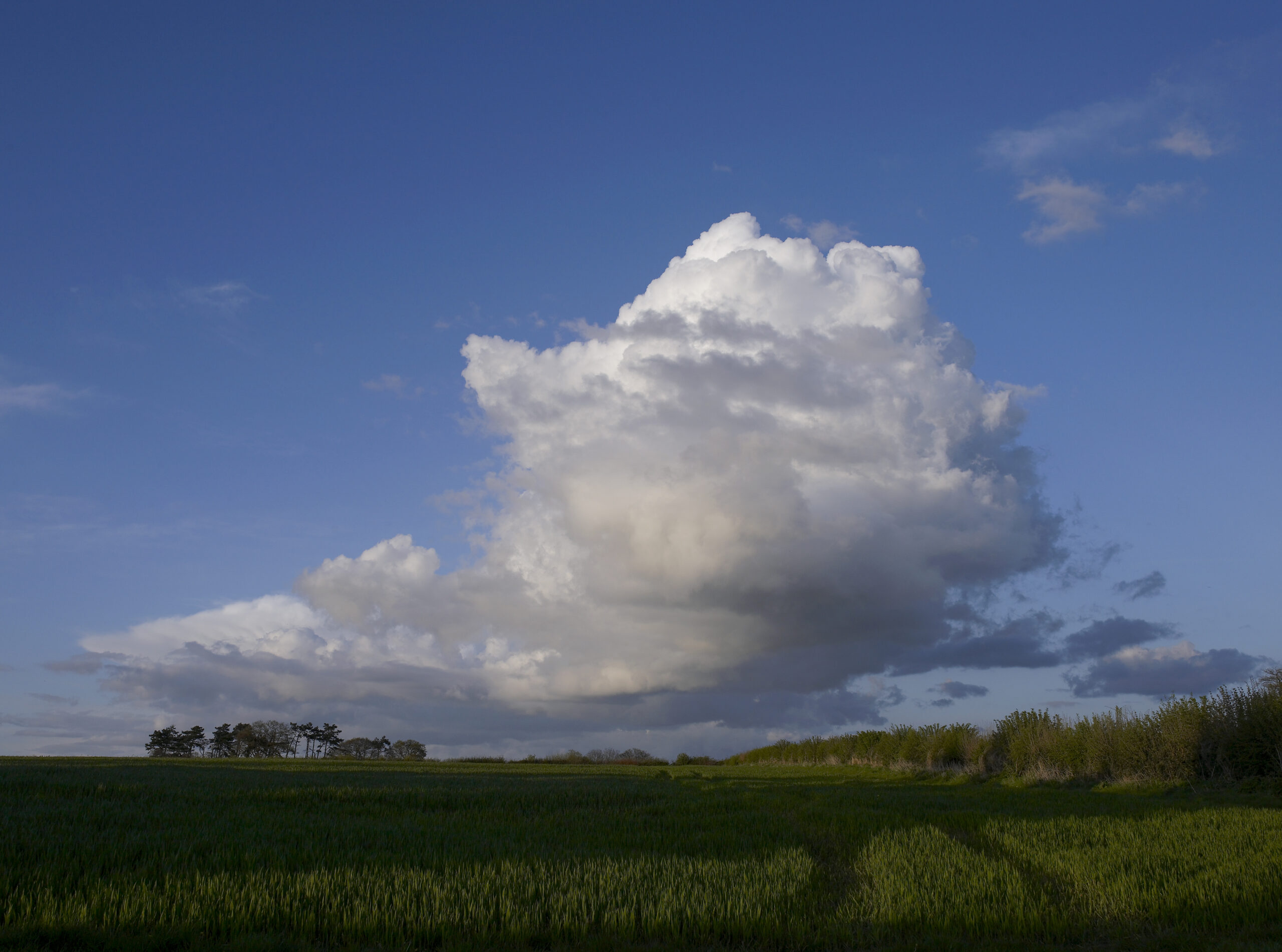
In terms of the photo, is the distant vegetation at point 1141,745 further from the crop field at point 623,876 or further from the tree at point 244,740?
the tree at point 244,740

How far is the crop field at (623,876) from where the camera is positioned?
9750mm

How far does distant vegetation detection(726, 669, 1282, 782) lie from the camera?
28797 mm

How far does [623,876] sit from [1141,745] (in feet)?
104

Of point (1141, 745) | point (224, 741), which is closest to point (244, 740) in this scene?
point (224, 741)

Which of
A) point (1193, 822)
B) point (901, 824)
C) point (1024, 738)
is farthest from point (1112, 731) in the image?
point (901, 824)

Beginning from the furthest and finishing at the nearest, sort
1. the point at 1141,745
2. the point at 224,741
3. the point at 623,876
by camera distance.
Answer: the point at 224,741 → the point at 1141,745 → the point at 623,876

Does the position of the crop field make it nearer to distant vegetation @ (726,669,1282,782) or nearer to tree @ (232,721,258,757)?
distant vegetation @ (726,669,1282,782)

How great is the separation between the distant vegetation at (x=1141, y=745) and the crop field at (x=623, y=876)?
8632 mm

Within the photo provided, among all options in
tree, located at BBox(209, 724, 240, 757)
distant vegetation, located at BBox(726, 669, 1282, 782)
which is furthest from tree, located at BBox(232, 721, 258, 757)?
distant vegetation, located at BBox(726, 669, 1282, 782)

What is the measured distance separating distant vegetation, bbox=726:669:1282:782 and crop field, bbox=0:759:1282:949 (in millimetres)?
8632

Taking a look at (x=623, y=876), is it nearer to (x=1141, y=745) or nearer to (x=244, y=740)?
(x=1141, y=745)

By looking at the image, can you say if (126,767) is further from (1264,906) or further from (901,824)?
(1264,906)

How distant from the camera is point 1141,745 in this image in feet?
109

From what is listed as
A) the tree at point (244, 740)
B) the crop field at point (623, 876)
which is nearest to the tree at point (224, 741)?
the tree at point (244, 740)
